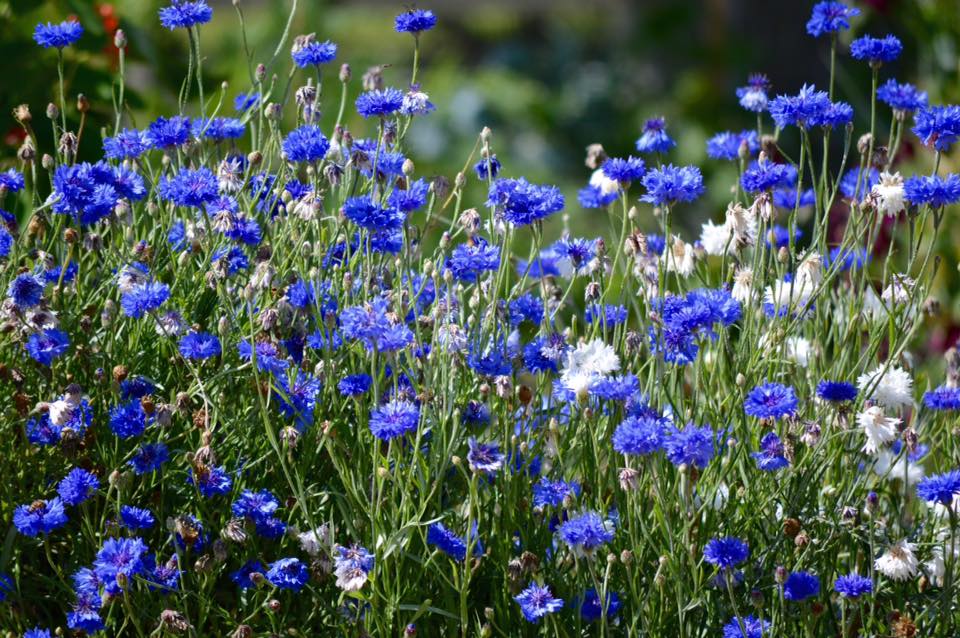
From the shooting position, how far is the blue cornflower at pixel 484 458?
1558 millimetres

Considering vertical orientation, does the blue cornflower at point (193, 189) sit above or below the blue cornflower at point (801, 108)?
below

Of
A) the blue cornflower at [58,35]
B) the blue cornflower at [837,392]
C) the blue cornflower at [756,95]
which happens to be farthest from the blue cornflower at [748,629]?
the blue cornflower at [58,35]

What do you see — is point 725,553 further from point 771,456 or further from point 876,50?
point 876,50

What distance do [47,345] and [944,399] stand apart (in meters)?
1.37

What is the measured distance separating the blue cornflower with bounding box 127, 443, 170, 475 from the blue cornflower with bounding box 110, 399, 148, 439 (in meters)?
0.03

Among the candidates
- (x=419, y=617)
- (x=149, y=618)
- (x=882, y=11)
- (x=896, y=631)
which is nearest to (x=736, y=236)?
(x=896, y=631)

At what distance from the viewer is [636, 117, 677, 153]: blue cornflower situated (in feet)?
7.12

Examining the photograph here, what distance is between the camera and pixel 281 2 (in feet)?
18.3

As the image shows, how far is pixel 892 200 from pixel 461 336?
0.71 meters

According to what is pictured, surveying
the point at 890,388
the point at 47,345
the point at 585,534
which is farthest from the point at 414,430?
the point at 890,388

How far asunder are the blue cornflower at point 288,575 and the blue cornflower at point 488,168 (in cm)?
65

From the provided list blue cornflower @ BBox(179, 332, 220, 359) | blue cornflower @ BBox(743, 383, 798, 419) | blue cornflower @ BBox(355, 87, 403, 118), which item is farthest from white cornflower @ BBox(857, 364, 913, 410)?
blue cornflower @ BBox(179, 332, 220, 359)

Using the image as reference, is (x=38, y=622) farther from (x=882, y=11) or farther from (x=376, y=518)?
(x=882, y=11)

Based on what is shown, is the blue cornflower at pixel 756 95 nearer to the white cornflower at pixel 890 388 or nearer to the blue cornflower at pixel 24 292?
the white cornflower at pixel 890 388
